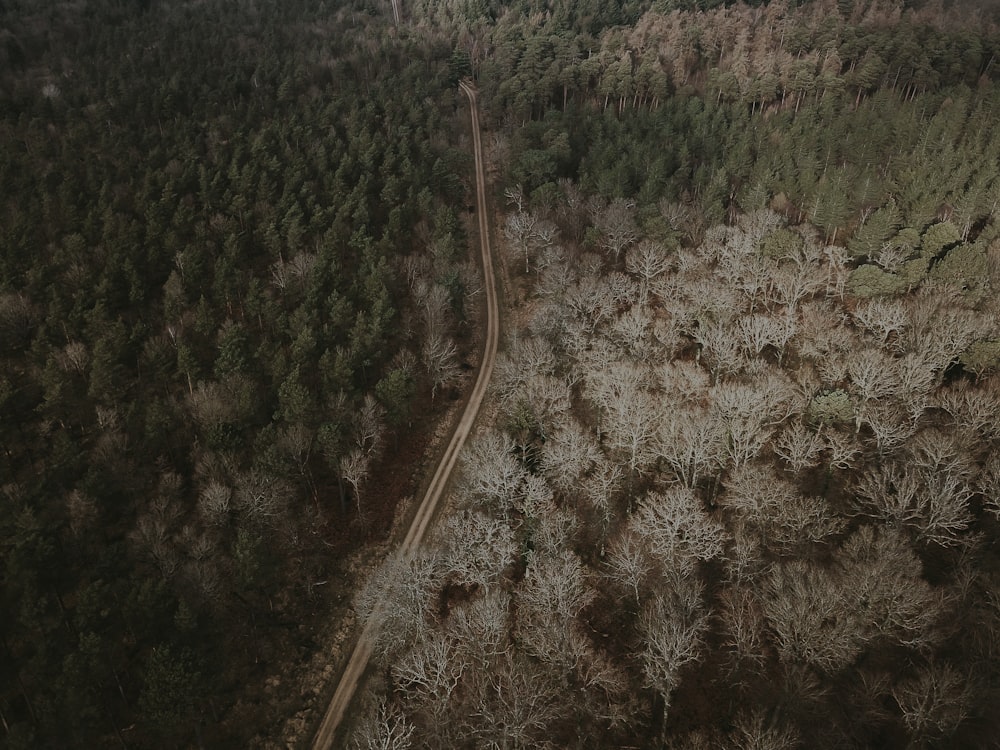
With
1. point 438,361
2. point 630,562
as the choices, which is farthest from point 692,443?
point 438,361

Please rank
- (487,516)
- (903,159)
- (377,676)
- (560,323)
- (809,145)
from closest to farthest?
(377,676)
(487,516)
(560,323)
(903,159)
(809,145)

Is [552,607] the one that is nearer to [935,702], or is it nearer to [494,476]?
[494,476]

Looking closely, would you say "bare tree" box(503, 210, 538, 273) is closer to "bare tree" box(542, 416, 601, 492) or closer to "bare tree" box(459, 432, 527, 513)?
"bare tree" box(459, 432, 527, 513)

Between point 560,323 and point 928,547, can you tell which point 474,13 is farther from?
point 928,547

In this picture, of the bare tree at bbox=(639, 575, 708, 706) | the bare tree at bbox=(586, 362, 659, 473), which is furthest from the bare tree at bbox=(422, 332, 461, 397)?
the bare tree at bbox=(639, 575, 708, 706)

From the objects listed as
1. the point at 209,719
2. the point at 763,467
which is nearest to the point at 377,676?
the point at 209,719

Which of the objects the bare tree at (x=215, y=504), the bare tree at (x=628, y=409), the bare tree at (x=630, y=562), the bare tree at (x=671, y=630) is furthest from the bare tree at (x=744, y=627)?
the bare tree at (x=215, y=504)
